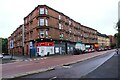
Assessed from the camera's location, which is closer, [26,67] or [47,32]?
[26,67]

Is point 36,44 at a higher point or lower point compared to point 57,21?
lower

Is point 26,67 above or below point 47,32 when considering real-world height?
below

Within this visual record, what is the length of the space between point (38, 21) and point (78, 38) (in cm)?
4142

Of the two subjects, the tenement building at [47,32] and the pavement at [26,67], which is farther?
the tenement building at [47,32]

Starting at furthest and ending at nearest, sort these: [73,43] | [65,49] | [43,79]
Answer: [73,43]
[65,49]
[43,79]

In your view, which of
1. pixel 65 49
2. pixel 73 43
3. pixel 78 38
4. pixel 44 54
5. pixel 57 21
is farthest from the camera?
pixel 78 38

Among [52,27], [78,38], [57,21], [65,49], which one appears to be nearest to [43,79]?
[52,27]

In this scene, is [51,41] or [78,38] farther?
[78,38]

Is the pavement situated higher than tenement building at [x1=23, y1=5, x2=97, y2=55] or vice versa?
tenement building at [x1=23, y1=5, x2=97, y2=55]

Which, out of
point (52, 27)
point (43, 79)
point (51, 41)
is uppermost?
point (52, 27)

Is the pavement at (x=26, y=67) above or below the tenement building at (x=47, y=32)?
below

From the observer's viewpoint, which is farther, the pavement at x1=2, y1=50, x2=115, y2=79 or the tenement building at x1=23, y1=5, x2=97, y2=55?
the tenement building at x1=23, y1=5, x2=97, y2=55

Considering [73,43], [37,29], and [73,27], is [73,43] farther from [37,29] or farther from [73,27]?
[37,29]

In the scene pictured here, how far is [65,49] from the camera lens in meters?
79.8
